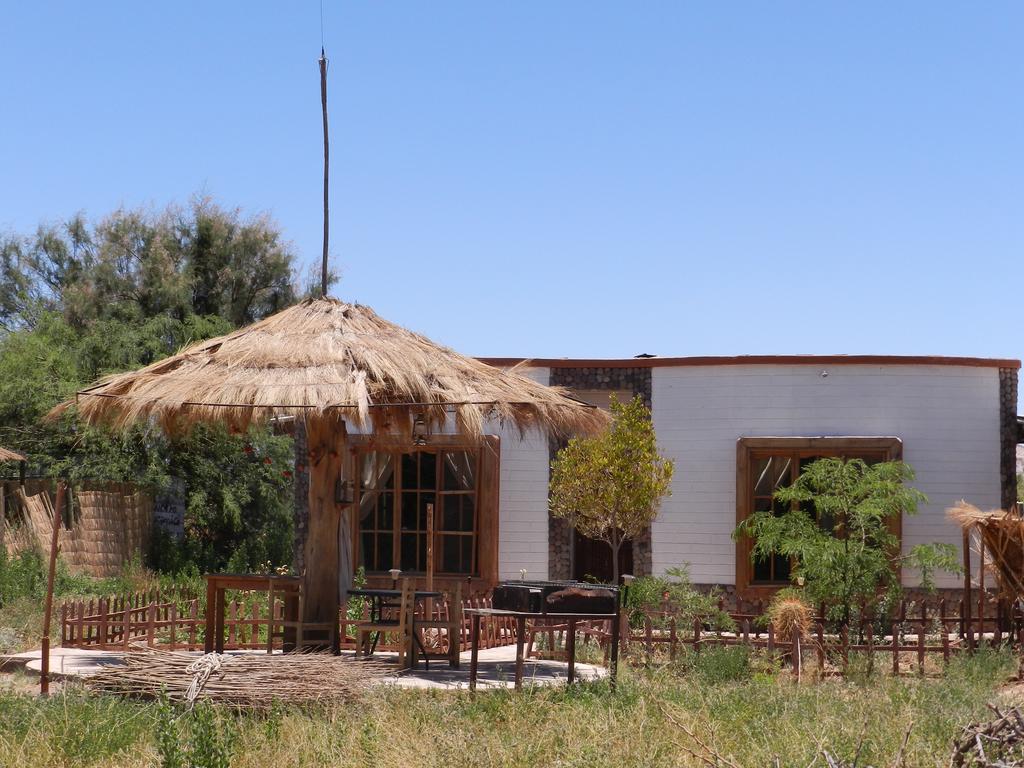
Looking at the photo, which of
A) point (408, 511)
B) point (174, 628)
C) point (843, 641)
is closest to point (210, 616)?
point (174, 628)

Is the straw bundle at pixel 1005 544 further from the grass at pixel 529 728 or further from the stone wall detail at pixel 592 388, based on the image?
the stone wall detail at pixel 592 388

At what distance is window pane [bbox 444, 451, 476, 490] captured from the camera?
16.4 metres

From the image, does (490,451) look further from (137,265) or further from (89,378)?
(137,265)

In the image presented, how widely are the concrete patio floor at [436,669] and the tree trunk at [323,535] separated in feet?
2.21

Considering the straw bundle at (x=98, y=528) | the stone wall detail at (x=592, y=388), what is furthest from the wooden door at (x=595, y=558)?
the straw bundle at (x=98, y=528)

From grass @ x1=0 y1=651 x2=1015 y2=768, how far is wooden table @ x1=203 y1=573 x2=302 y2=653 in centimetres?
190

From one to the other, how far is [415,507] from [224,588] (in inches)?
245

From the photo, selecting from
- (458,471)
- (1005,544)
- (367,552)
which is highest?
(458,471)

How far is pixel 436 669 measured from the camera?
34.3ft

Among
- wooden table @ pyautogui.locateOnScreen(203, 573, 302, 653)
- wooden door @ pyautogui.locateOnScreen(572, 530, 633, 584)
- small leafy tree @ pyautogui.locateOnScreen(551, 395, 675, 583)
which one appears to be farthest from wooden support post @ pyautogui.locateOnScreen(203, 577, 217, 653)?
wooden door @ pyautogui.locateOnScreen(572, 530, 633, 584)

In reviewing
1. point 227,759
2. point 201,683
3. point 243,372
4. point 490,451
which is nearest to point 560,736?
point 227,759

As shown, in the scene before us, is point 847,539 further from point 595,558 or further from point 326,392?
point 595,558

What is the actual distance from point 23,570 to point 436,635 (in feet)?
19.9

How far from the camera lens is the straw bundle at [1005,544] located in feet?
37.4
